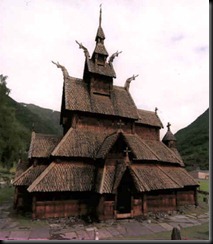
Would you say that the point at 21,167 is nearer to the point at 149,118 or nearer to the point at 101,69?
the point at 101,69

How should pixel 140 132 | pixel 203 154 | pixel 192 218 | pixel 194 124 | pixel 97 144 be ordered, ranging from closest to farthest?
pixel 192 218, pixel 97 144, pixel 140 132, pixel 203 154, pixel 194 124

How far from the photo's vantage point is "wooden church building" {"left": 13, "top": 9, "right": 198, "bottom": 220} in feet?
52.3

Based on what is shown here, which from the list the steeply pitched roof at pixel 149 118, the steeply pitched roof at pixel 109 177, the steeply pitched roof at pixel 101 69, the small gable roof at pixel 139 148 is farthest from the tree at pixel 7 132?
the steeply pitched roof at pixel 109 177

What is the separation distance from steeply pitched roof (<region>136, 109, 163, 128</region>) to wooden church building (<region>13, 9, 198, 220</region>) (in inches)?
145

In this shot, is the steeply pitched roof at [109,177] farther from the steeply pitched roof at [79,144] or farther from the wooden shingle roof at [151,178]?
the steeply pitched roof at [79,144]

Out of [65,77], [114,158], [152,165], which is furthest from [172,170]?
[65,77]

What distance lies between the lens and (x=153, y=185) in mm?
17859

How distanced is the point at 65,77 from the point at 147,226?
50.0 feet

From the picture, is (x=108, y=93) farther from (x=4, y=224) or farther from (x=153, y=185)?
(x=4, y=224)

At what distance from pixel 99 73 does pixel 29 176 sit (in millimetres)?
11671

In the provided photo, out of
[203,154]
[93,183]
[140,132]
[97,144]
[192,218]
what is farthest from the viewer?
[203,154]

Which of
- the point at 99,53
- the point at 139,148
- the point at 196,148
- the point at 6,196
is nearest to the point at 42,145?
the point at 139,148

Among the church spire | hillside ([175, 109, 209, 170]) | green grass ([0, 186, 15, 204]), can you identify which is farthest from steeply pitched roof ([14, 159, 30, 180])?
hillside ([175, 109, 209, 170])

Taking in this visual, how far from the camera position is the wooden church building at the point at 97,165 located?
628 inches
